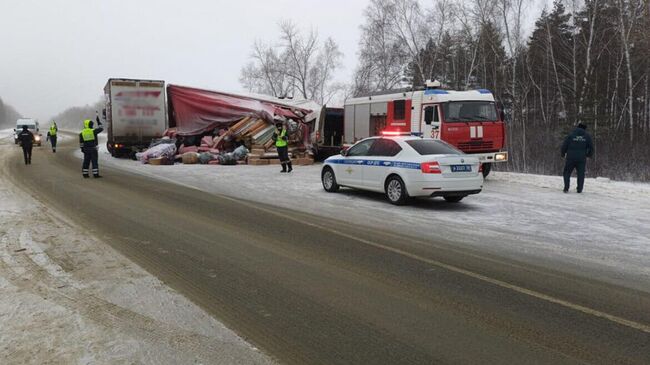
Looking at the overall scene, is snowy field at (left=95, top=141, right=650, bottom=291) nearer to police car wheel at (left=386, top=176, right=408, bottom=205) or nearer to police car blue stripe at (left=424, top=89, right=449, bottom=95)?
police car wheel at (left=386, top=176, right=408, bottom=205)

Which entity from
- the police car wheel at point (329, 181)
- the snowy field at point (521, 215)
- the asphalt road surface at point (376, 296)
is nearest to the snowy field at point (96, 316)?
the asphalt road surface at point (376, 296)

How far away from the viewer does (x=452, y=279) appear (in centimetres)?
536

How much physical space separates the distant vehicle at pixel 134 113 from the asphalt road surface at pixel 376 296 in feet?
51.1

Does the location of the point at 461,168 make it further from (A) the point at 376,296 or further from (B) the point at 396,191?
(A) the point at 376,296

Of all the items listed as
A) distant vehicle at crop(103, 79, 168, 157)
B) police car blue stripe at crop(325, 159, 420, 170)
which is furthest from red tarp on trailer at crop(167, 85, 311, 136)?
police car blue stripe at crop(325, 159, 420, 170)

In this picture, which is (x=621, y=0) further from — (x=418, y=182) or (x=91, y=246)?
(x=91, y=246)

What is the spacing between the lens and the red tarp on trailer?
76.2 feet

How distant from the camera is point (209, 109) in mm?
23375

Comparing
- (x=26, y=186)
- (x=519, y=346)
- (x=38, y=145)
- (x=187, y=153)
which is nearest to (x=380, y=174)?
(x=519, y=346)

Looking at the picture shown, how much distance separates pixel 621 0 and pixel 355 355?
31.2 metres

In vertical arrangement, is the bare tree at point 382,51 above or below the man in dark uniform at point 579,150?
above

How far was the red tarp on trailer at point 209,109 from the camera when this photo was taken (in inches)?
915

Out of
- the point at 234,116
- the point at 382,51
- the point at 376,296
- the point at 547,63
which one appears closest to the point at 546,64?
the point at 547,63

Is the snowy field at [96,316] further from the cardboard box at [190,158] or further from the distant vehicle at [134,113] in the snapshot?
the distant vehicle at [134,113]
